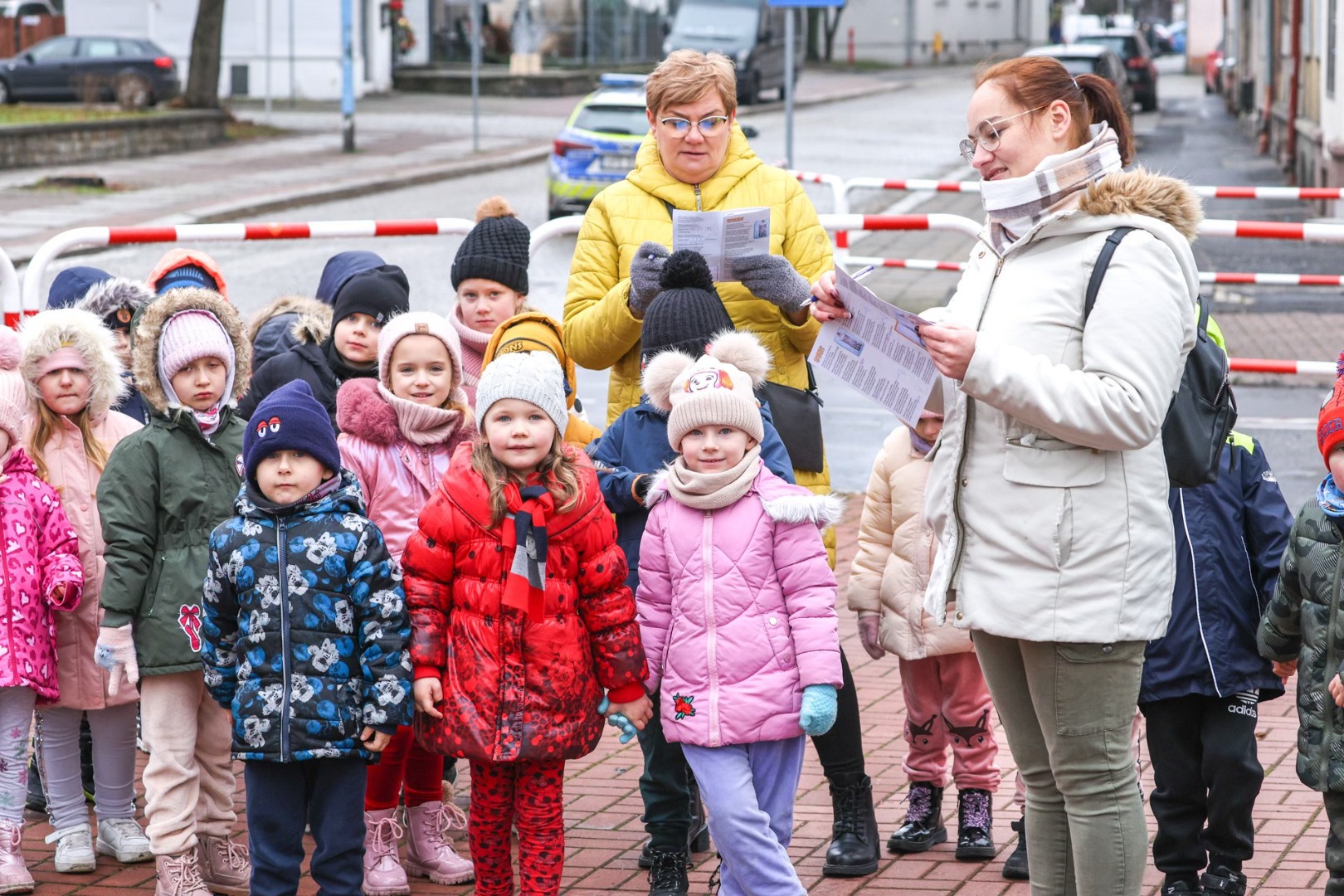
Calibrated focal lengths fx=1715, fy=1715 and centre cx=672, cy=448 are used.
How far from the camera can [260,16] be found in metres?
39.3

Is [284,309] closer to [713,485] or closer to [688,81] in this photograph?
[688,81]

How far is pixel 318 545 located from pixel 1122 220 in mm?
2078

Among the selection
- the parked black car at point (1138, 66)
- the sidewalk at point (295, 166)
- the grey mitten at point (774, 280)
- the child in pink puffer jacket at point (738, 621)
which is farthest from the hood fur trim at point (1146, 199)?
the parked black car at point (1138, 66)

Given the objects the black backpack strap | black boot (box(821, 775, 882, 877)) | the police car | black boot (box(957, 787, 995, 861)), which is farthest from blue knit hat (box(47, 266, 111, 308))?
the police car

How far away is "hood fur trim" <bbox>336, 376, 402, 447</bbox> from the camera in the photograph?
4.81 m

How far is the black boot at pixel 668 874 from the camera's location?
15.1ft

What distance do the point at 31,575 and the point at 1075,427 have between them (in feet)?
9.84

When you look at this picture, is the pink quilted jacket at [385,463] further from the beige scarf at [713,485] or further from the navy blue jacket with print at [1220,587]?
the navy blue jacket with print at [1220,587]

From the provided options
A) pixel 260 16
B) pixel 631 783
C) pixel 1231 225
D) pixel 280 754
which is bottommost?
pixel 631 783

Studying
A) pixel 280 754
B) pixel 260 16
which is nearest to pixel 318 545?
pixel 280 754

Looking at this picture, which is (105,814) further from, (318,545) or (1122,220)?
(1122,220)

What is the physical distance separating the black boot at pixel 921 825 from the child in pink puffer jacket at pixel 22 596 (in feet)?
8.04

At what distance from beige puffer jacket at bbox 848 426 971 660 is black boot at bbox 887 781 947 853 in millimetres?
413

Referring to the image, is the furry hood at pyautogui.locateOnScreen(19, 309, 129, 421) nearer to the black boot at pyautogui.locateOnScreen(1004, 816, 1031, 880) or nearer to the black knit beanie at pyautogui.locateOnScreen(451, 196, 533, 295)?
the black knit beanie at pyautogui.locateOnScreen(451, 196, 533, 295)
